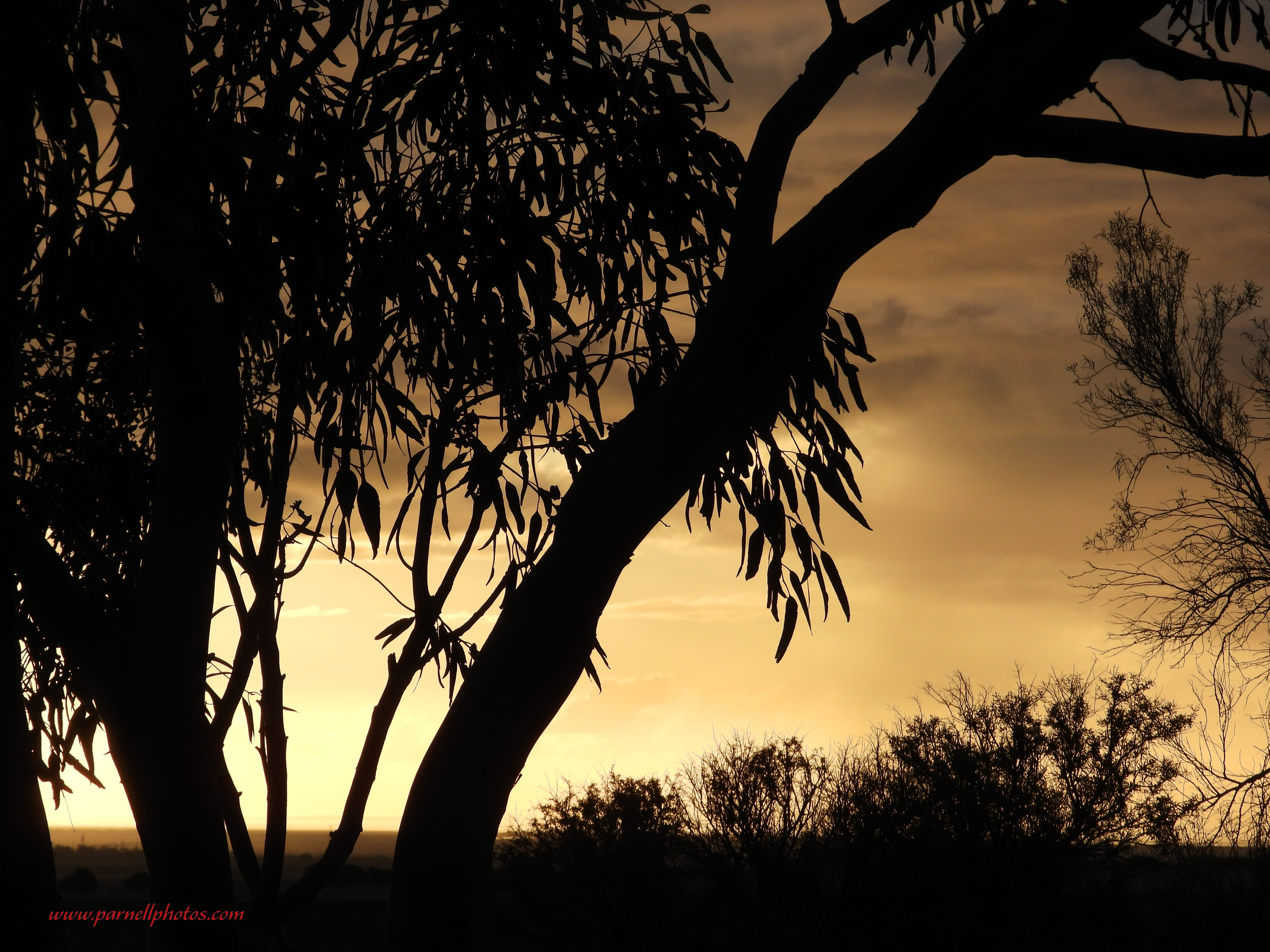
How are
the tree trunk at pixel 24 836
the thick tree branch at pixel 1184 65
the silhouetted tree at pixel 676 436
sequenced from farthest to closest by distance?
the thick tree branch at pixel 1184 65
the tree trunk at pixel 24 836
the silhouetted tree at pixel 676 436

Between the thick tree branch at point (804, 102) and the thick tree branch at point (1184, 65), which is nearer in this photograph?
the thick tree branch at point (804, 102)

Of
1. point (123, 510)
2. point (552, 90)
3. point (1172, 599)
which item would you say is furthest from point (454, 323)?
point (1172, 599)

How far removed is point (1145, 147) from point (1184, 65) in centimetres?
97

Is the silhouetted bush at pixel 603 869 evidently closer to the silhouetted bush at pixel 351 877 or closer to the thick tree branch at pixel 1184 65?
the thick tree branch at pixel 1184 65

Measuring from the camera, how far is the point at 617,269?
14.5 feet

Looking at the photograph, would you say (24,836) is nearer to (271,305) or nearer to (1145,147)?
(271,305)

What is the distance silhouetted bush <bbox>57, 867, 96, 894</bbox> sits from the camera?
36.0 metres

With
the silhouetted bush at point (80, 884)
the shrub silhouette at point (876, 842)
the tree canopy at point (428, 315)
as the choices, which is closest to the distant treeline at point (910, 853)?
the shrub silhouette at point (876, 842)

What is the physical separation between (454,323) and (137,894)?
123 feet

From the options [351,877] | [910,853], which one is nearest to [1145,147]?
[910,853]

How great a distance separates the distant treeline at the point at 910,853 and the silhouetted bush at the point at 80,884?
28565mm

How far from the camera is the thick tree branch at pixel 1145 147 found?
2.52 m

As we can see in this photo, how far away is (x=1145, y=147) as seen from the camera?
2.54 metres

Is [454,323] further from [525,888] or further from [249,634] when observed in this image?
[525,888]
